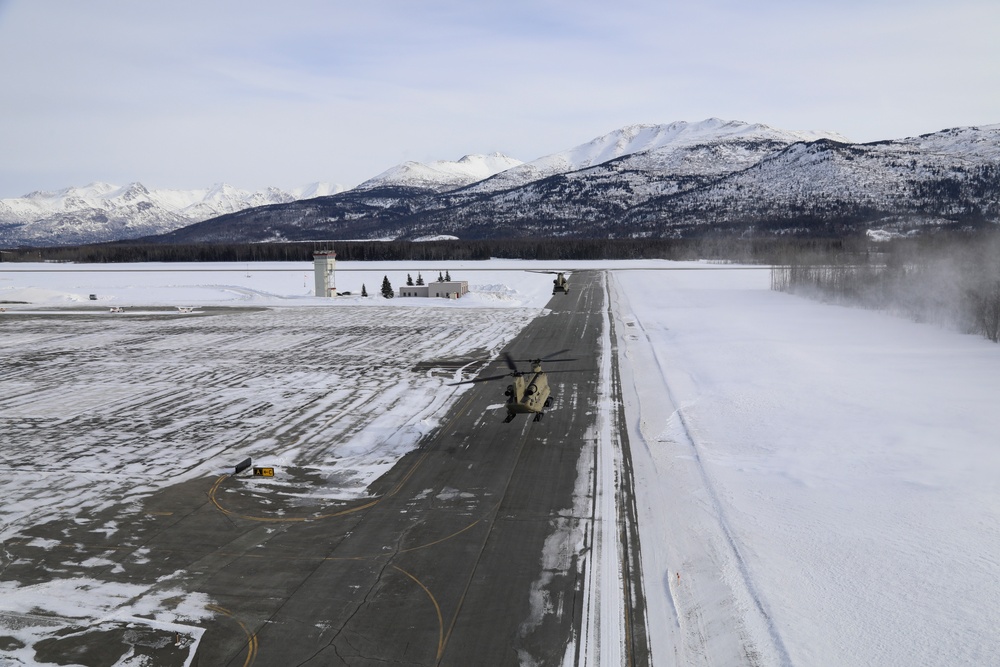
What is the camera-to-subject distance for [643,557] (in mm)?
15898

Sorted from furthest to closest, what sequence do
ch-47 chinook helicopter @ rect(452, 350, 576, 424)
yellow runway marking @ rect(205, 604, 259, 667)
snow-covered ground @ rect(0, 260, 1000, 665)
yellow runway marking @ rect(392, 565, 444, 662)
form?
ch-47 chinook helicopter @ rect(452, 350, 576, 424)
snow-covered ground @ rect(0, 260, 1000, 665)
yellow runway marking @ rect(392, 565, 444, 662)
yellow runway marking @ rect(205, 604, 259, 667)

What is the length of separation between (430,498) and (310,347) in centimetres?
2966

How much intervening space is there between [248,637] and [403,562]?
13.1 ft

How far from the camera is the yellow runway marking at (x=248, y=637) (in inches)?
477

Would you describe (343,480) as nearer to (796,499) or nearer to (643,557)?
(643,557)

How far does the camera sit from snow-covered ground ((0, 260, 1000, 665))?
43.7ft

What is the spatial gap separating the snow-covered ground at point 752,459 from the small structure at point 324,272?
27.7 meters

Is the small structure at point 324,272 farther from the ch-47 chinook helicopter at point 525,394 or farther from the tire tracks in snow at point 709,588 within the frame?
the tire tracks in snow at point 709,588

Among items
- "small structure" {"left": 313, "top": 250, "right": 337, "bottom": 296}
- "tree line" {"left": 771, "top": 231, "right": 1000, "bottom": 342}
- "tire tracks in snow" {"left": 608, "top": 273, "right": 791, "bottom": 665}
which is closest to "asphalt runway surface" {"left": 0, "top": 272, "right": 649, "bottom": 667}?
"tire tracks in snow" {"left": 608, "top": 273, "right": 791, "bottom": 665}

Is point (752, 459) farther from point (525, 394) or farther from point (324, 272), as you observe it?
point (324, 272)

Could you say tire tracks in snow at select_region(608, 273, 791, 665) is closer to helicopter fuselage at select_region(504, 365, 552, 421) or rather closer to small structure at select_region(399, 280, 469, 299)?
helicopter fuselage at select_region(504, 365, 552, 421)

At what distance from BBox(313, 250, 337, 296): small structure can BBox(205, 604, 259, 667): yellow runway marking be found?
70.5 metres

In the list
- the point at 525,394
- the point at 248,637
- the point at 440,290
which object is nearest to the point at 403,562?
the point at 248,637

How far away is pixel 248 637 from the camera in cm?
1280
